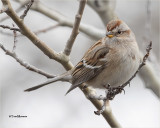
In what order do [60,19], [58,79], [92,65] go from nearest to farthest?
[58,79] → [92,65] → [60,19]

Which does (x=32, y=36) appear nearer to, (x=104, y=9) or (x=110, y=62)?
(x=110, y=62)

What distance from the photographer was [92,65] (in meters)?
5.50

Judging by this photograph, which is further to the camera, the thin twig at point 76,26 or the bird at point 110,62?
the bird at point 110,62

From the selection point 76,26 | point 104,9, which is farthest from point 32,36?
point 104,9

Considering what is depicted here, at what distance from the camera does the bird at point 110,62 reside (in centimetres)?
520

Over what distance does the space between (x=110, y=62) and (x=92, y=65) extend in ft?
0.97

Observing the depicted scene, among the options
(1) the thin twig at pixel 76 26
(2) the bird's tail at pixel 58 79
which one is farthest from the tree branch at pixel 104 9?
(1) the thin twig at pixel 76 26

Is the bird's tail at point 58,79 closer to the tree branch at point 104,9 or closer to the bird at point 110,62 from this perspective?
the bird at point 110,62

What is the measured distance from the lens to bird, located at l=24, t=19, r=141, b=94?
5.20 m

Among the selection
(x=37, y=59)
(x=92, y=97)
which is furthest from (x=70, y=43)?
(x=37, y=59)

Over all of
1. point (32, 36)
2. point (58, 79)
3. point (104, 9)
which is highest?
point (104, 9)

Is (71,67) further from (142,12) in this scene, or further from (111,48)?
(142,12)

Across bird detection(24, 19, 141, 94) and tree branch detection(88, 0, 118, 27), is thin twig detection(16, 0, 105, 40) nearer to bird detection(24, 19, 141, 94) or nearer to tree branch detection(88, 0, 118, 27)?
tree branch detection(88, 0, 118, 27)

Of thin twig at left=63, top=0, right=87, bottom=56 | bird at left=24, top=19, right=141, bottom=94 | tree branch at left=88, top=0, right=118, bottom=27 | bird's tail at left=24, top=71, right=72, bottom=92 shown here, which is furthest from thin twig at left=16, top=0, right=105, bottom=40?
thin twig at left=63, top=0, right=87, bottom=56
